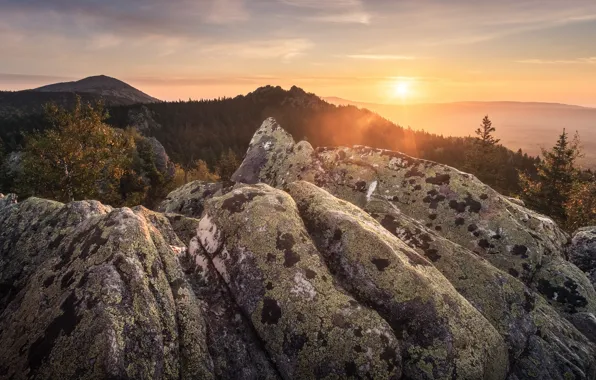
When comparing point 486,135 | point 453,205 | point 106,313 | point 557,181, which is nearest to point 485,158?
point 486,135

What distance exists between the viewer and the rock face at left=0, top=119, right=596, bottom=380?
31.0ft

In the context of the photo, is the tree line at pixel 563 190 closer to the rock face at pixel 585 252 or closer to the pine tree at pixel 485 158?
the pine tree at pixel 485 158

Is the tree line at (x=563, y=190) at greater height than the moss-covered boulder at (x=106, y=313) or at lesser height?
lesser

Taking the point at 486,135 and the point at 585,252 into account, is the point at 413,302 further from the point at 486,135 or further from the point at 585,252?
the point at 486,135

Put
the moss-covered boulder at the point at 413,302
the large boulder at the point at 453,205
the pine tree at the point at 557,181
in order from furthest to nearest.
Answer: the pine tree at the point at 557,181 < the large boulder at the point at 453,205 < the moss-covered boulder at the point at 413,302

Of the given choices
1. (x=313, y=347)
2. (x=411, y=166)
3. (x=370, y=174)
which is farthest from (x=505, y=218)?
(x=313, y=347)

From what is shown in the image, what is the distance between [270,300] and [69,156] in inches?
1163

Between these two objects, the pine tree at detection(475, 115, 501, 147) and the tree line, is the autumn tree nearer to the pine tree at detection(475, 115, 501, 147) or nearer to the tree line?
the tree line

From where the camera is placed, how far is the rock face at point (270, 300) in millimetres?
9453

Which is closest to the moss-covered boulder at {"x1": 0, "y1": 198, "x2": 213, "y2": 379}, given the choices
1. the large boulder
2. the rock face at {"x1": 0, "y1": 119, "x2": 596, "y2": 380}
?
the rock face at {"x1": 0, "y1": 119, "x2": 596, "y2": 380}

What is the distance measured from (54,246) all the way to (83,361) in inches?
270

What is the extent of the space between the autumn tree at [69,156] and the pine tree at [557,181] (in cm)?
6481

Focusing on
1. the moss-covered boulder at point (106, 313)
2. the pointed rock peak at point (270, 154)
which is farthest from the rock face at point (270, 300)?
the pointed rock peak at point (270, 154)

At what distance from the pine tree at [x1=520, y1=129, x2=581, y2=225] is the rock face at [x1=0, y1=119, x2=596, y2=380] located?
51.8m
